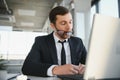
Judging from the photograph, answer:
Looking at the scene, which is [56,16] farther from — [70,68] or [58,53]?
[70,68]

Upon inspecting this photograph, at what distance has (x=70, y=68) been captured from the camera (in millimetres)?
1144

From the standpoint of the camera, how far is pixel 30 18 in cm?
952

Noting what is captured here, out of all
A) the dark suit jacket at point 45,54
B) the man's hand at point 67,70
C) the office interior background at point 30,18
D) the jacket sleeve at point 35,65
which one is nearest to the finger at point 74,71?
the man's hand at point 67,70

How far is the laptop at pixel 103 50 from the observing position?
752 mm

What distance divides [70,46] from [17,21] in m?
9.01

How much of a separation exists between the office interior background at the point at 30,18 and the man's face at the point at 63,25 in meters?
1.10

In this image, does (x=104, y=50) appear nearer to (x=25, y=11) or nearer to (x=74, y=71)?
(x=74, y=71)

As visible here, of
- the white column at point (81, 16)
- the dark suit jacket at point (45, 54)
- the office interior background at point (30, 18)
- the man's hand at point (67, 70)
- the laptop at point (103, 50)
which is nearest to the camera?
the laptop at point (103, 50)

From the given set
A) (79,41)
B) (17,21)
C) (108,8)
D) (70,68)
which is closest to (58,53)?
(79,41)

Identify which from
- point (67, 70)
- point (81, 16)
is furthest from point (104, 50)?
point (81, 16)

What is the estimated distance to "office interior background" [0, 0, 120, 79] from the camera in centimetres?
505

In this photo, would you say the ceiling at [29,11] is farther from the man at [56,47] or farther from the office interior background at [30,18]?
the man at [56,47]

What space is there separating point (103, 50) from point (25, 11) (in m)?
7.81

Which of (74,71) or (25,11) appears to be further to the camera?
(25,11)
